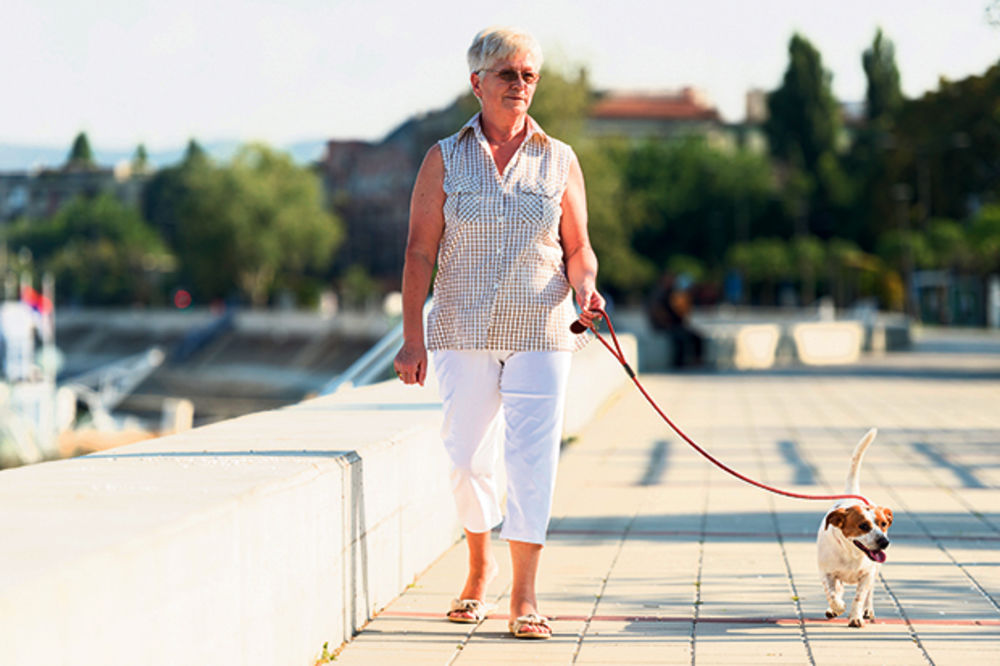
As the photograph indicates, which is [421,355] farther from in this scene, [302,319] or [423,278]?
[302,319]

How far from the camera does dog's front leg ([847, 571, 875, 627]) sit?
5254 millimetres

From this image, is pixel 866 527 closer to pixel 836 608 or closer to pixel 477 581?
pixel 836 608

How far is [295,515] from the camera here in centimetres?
435

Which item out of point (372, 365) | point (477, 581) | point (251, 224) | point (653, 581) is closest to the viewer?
point (477, 581)

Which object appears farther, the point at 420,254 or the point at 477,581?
the point at 477,581

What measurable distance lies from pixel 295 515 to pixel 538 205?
1.48 meters

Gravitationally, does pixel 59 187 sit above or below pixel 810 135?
below

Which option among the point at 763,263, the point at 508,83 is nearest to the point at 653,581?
the point at 508,83

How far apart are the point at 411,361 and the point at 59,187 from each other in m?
85.8

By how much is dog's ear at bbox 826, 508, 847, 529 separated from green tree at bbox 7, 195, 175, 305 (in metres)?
95.0

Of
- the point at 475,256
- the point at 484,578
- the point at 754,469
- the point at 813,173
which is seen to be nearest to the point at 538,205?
the point at 475,256

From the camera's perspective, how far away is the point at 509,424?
5.15 metres

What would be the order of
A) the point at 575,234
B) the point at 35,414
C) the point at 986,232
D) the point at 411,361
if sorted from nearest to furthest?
the point at 411,361 < the point at 575,234 < the point at 35,414 < the point at 986,232

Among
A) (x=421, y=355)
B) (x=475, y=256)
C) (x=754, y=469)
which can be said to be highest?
(x=475, y=256)
